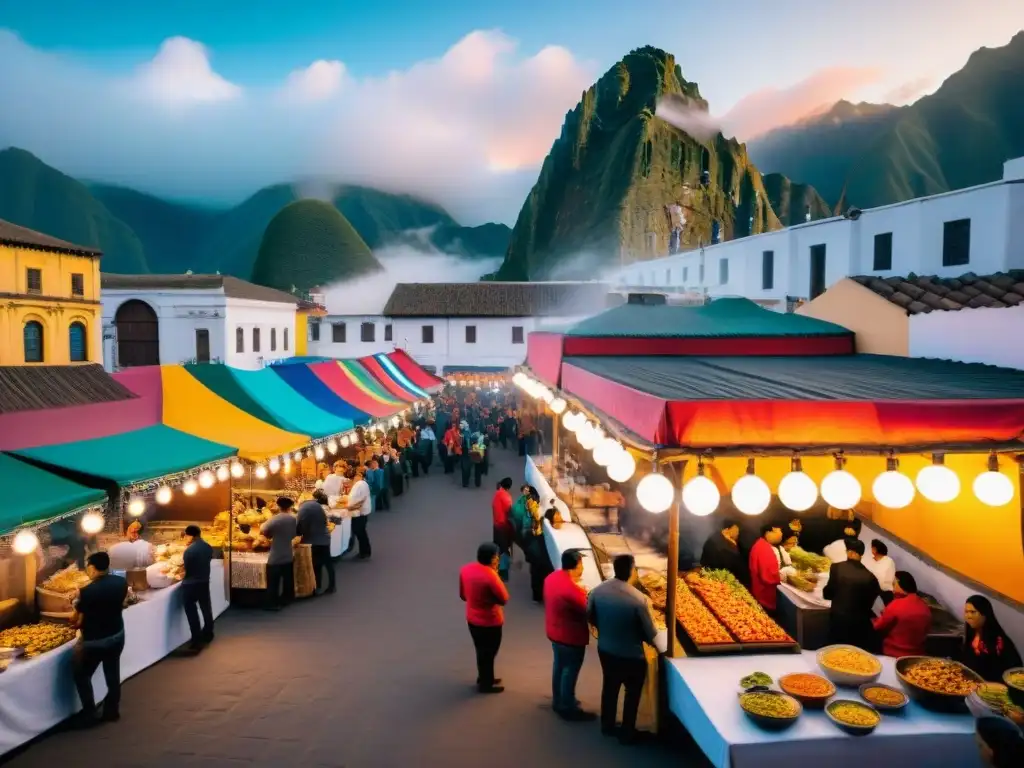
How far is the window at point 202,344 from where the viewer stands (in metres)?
30.1

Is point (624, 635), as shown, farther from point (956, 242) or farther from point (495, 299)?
point (495, 299)

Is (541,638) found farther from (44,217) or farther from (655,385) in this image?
(44,217)

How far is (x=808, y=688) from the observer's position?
15.6ft

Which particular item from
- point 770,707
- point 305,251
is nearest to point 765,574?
point 770,707

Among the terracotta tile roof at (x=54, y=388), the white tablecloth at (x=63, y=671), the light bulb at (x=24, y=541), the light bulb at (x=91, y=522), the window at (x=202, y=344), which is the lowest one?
the white tablecloth at (x=63, y=671)

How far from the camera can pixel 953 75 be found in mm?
85438

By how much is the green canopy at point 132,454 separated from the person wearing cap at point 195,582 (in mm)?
851

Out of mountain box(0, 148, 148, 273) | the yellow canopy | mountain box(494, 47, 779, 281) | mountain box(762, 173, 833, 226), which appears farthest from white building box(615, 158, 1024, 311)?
mountain box(0, 148, 148, 273)

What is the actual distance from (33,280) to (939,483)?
27496 mm

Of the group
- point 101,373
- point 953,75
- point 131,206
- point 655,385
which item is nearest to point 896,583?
point 655,385

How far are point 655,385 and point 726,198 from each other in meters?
79.4

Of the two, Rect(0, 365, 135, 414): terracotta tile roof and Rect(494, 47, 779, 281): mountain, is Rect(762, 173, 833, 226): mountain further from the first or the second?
Rect(0, 365, 135, 414): terracotta tile roof

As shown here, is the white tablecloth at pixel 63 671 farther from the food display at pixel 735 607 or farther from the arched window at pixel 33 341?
the arched window at pixel 33 341

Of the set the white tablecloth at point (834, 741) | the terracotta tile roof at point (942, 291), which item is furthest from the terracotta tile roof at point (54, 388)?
the terracotta tile roof at point (942, 291)
